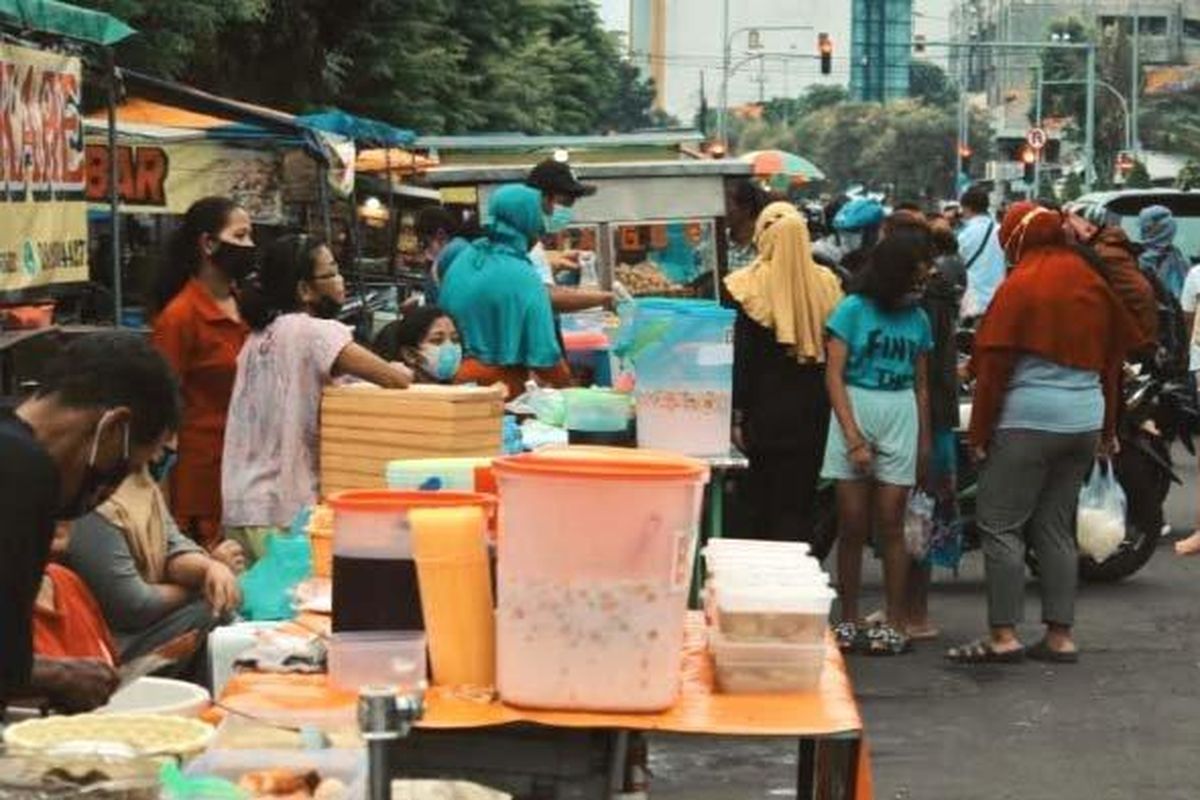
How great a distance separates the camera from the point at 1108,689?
9227mm

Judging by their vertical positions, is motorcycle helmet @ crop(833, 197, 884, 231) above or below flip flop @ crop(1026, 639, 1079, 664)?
above

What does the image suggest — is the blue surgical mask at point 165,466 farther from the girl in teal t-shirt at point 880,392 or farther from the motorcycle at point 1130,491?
the motorcycle at point 1130,491

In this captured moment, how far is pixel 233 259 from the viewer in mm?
8055

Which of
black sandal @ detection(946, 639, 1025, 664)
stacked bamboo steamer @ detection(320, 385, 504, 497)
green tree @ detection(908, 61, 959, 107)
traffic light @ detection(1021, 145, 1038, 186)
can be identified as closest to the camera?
stacked bamboo steamer @ detection(320, 385, 504, 497)

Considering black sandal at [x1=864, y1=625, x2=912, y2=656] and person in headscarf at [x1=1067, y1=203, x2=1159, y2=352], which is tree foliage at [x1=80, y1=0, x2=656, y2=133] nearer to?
person in headscarf at [x1=1067, y1=203, x2=1159, y2=352]

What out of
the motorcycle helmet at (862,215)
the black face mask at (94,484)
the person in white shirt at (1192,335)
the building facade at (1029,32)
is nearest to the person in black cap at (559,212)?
the motorcycle helmet at (862,215)

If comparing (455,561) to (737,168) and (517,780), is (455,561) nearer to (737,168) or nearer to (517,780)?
(517,780)

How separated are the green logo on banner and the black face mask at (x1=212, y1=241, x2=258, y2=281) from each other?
2134mm

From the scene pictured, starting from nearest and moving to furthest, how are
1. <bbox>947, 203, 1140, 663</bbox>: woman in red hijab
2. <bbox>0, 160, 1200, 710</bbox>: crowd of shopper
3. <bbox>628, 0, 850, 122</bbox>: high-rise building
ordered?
1. <bbox>0, 160, 1200, 710</bbox>: crowd of shopper
2. <bbox>947, 203, 1140, 663</bbox>: woman in red hijab
3. <bbox>628, 0, 850, 122</bbox>: high-rise building

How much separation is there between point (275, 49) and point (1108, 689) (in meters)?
18.6

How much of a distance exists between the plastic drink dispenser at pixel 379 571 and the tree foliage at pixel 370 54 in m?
13.5

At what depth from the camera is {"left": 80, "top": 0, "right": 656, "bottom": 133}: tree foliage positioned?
19.8 meters

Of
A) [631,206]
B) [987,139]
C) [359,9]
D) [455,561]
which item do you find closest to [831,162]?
[987,139]

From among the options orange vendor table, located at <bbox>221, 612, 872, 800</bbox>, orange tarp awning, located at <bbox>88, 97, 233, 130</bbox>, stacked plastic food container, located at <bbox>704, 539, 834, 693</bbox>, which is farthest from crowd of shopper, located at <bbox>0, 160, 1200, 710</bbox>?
orange tarp awning, located at <bbox>88, 97, 233, 130</bbox>
